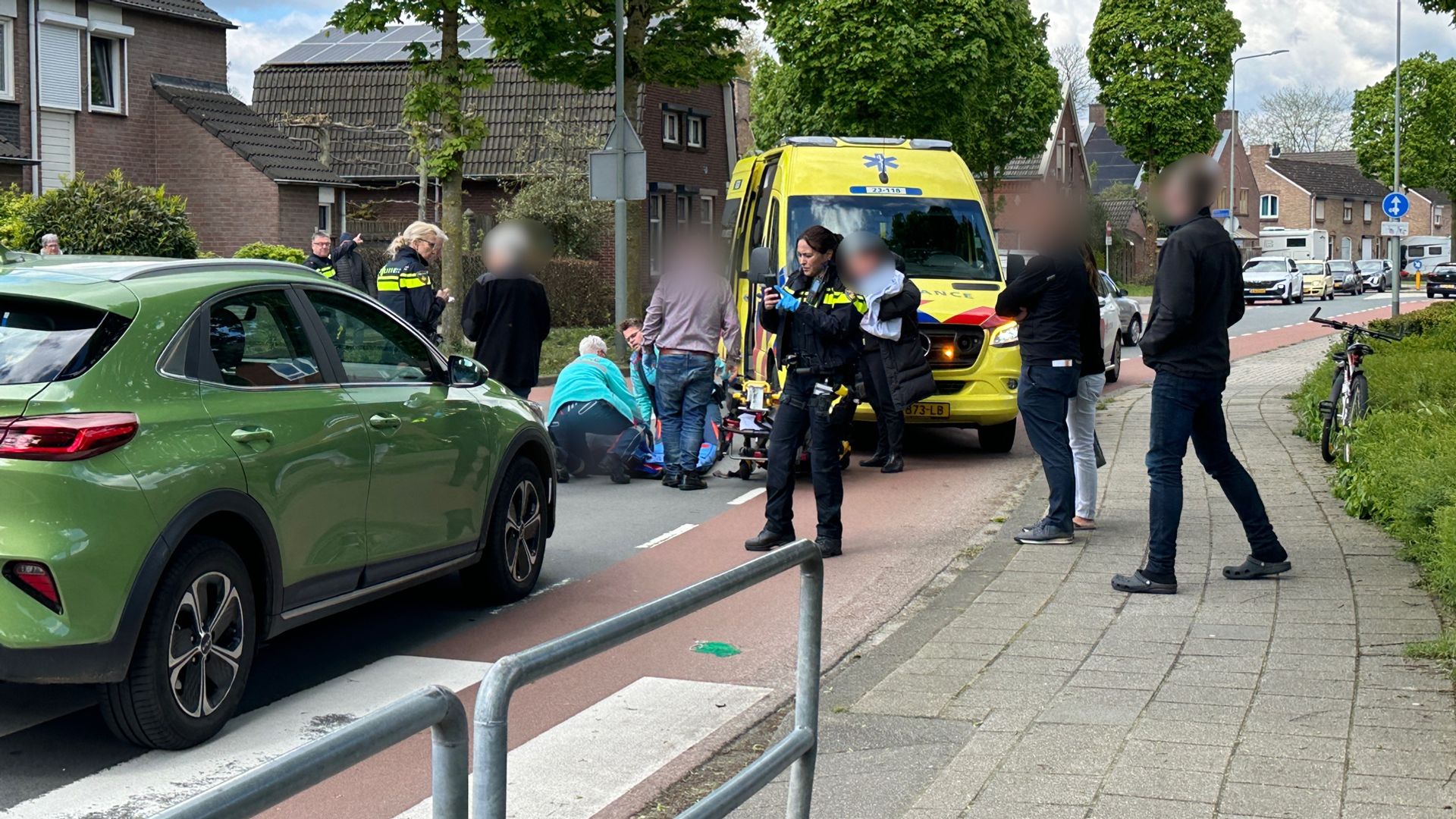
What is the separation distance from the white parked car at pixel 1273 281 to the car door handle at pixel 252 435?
48650 mm

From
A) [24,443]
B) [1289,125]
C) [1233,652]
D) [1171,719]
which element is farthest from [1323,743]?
[1289,125]

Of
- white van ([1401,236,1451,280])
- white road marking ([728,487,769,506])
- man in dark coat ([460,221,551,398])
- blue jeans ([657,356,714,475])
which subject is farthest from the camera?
white van ([1401,236,1451,280])

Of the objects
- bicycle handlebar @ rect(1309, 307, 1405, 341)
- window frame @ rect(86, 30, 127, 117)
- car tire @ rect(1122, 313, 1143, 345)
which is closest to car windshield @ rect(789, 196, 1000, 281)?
bicycle handlebar @ rect(1309, 307, 1405, 341)

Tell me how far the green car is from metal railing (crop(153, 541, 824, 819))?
247cm

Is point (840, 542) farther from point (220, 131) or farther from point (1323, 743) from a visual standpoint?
point (220, 131)

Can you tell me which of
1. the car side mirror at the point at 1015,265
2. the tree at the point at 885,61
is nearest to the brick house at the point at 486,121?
the tree at the point at 885,61

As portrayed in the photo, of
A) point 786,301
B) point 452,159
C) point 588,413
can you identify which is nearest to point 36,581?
point 786,301

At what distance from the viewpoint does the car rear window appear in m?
5.01

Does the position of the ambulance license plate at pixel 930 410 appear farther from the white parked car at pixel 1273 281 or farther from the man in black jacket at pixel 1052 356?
the white parked car at pixel 1273 281

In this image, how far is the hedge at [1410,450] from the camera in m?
7.13

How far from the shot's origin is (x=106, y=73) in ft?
95.8

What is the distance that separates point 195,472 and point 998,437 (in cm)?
959

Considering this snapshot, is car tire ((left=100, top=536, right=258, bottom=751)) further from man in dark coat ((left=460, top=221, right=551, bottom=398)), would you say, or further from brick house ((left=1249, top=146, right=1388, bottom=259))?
brick house ((left=1249, top=146, right=1388, bottom=259))

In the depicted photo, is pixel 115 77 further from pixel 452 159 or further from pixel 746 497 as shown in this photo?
pixel 746 497
